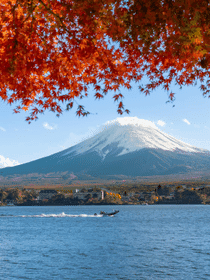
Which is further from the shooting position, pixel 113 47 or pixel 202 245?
pixel 202 245

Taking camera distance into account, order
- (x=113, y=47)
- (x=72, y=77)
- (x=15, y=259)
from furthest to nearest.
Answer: (x=15, y=259) → (x=72, y=77) → (x=113, y=47)

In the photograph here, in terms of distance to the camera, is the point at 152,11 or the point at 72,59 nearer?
the point at 152,11

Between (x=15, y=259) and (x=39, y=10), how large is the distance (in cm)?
4196

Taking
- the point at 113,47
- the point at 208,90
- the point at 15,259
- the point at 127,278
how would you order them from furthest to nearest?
the point at 15,259 < the point at 127,278 < the point at 208,90 < the point at 113,47

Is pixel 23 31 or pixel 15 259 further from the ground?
pixel 23 31

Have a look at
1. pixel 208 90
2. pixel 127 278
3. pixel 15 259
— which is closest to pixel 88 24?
pixel 208 90

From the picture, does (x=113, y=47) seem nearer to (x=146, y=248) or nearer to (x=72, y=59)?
(x=72, y=59)

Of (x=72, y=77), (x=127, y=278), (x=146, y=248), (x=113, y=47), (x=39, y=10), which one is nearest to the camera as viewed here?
(x=39, y=10)

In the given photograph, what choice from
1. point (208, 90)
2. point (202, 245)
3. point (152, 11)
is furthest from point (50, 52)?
point (202, 245)

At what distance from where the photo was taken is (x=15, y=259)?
45.3 metres

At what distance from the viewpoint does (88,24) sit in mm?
8820

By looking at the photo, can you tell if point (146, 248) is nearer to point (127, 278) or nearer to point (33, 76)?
point (127, 278)

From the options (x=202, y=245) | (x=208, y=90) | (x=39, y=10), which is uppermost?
(x=39, y=10)

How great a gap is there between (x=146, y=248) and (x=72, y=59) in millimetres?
50437
